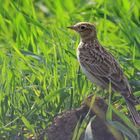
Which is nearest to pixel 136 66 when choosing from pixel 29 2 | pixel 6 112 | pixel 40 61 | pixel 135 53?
pixel 135 53

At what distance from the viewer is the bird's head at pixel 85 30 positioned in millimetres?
8414

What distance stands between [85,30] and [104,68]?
31.3 inches

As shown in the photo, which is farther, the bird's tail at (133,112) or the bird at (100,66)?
the bird at (100,66)

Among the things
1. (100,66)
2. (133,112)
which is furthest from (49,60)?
(133,112)

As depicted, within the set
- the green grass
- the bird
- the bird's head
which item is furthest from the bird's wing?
the bird's head

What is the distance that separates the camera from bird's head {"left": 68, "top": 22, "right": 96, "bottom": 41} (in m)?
8.41

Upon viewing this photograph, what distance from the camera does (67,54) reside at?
7922mm

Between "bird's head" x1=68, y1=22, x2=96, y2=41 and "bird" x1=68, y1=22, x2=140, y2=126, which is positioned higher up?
"bird's head" x1=68, y1=22, x2=96, y2=41

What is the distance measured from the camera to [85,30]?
8.47 m

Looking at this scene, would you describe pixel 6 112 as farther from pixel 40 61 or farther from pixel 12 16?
pixel 12 16

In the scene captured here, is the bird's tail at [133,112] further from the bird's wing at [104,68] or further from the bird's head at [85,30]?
the bird's head at [85,30]

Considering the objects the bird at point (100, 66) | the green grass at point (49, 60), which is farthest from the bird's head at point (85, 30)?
the green grass at point (49, 60)

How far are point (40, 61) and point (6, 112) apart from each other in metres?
0.92

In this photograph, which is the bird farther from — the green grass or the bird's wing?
the green grass
